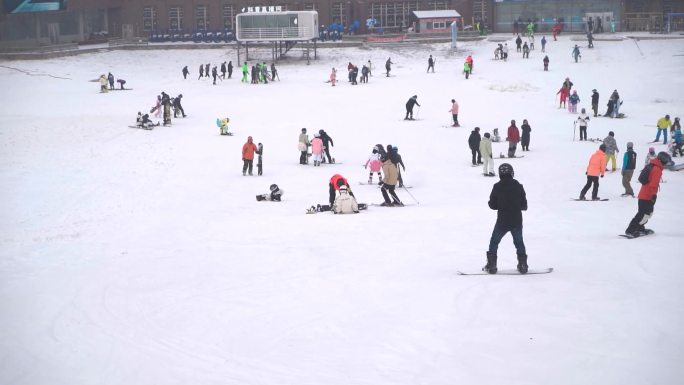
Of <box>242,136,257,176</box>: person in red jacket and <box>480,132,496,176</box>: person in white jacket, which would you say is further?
<box>242,136,257,176</box>: person in red jacket

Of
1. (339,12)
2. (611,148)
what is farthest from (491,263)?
(339,12)

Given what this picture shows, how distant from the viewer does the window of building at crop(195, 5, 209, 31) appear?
71438 mm

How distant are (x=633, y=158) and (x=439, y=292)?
372 inches

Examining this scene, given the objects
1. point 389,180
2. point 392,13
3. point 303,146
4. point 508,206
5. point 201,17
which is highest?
point 201,17

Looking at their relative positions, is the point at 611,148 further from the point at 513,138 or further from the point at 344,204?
the point at 344,204

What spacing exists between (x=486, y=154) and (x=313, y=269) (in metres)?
11.6

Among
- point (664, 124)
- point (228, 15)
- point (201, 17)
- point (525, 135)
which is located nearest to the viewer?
point (525, 135)

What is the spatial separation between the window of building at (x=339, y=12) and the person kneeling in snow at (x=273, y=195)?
5193 cm

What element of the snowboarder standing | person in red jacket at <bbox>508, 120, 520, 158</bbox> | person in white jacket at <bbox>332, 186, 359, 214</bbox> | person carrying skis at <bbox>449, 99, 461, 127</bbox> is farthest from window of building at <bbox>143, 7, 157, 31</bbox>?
person in white jacket at <bbox>332, 186, 359, 214</bbox>

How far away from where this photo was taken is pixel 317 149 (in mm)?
25953

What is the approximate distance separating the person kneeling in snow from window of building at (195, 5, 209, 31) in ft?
174

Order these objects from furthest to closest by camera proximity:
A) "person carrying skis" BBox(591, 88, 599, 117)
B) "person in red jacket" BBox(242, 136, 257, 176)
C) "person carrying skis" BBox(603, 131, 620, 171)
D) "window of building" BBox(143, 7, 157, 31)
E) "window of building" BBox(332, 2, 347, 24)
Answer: "window of building" BBox(143, 7, 157, 31) < "window of building" BBox(332, 2, 347, 24) < "person carrying skis" BBox(591, 88, 599, 117) < "person in red jacket" BBox(242, 136, 257, 176) < "person carrying skis" BBox(603, 131, 620, 171)

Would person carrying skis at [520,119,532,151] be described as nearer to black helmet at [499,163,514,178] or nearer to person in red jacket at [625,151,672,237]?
person in red jacket at [625,151,672,237]

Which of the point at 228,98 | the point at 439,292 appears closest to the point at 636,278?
the point at 439,292
